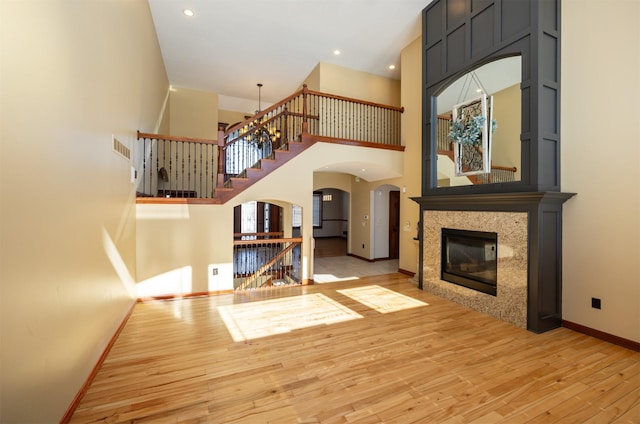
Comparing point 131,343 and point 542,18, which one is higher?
point 542,18

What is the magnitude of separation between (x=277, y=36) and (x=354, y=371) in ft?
21.4

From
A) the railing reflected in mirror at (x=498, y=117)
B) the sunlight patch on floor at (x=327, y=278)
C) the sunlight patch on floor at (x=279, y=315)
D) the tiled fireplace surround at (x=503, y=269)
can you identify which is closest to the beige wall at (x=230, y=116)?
the sunlight patch on floor at (x=327, y=278)

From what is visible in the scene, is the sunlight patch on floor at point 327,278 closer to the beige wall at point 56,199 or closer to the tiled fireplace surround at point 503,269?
the tiled fireplace surround at point 503,269

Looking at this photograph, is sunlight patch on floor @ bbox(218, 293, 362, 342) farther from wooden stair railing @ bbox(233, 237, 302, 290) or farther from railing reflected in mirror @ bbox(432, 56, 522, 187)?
railing reflected in mirror @ bbox(432, 56, 522, 187)

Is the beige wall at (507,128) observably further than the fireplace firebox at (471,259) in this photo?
No

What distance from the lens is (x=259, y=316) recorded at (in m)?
4.02

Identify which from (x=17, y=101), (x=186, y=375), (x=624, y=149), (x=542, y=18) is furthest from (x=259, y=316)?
(x=542, y=18)

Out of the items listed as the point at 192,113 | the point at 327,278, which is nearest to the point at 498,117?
the point at 327,278

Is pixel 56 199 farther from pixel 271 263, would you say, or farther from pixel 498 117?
pixel 498 117

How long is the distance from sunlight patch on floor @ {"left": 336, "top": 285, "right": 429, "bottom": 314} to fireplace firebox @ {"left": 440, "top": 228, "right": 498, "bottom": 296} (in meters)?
0.76

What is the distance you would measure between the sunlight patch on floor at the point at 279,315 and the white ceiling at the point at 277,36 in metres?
5.34

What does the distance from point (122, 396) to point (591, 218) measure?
5250 mm

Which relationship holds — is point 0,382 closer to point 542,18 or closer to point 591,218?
point 591,218

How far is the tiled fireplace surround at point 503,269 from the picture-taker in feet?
12.1
